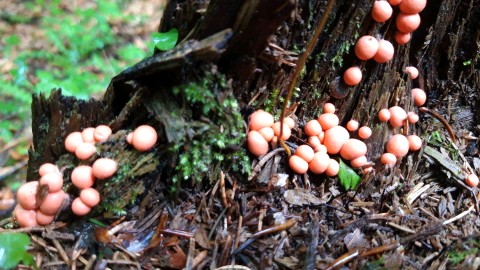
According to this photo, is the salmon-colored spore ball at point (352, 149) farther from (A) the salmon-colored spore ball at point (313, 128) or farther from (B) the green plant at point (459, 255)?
(B) the green plant at point (459, 255)

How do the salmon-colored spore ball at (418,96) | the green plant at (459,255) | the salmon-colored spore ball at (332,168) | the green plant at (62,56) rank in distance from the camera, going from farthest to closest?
the green plant at (62,56) < the salmon-colored spore ball at (418,96) < the salmon-colored spore ball at (332,168) < the green plant at (459,255)

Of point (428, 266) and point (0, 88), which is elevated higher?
point (0, 88)

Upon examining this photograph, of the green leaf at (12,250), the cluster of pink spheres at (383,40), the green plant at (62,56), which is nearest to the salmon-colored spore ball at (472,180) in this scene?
the cluster of pink spheres at (383,40)

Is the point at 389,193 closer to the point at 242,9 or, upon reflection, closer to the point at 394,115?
the point at 394,115

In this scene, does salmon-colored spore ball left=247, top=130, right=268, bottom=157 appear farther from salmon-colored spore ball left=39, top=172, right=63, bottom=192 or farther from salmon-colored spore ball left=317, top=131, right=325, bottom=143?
salmon-colored spore ball left=39, top=172, right=63, bottom=192

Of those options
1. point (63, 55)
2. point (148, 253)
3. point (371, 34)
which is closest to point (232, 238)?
point (148, 253)

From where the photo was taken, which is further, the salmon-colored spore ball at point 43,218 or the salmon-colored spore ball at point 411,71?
the salmon-colored spore ball at point 411,71
